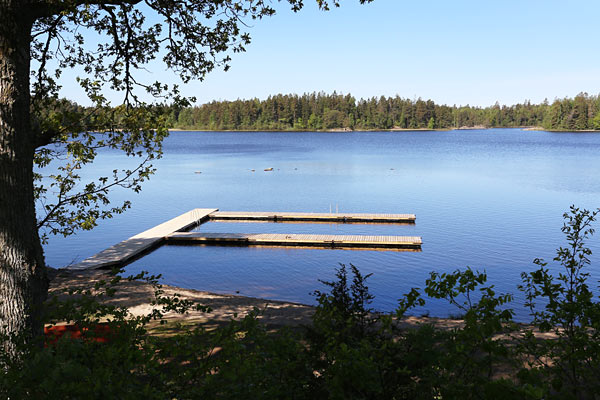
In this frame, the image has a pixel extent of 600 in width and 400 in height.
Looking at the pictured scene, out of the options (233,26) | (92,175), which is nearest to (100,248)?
(233,26)

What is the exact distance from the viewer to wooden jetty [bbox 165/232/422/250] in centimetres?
2445

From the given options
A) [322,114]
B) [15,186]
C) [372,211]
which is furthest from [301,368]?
[322,114]

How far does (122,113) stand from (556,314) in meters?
8.96

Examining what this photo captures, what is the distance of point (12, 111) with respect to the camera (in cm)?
687

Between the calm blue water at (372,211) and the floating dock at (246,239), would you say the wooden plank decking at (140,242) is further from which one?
the calm blue water at (372,211)

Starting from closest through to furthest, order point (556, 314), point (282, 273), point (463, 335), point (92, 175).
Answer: point (463, 335) → point (556, 314) → point (282, 273) → point (92, 175)

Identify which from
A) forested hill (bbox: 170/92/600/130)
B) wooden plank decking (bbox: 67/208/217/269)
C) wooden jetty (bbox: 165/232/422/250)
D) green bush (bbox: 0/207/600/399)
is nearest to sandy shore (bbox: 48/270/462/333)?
wooden plank decking (bbox: 67/208/217/269)

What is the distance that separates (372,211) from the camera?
3400cm

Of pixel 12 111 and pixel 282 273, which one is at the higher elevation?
pixel 12 111

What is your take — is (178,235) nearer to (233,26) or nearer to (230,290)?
(230,290)

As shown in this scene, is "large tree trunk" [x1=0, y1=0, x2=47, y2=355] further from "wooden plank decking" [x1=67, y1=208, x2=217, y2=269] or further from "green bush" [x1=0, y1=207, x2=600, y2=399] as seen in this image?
"wooden plank decking" [x1=67, y1=208, x2=217, y2=269]

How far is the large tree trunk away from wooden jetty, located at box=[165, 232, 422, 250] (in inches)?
731

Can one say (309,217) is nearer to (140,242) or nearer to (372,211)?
(372,211)

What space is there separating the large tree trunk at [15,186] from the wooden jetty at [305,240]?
18568mm
